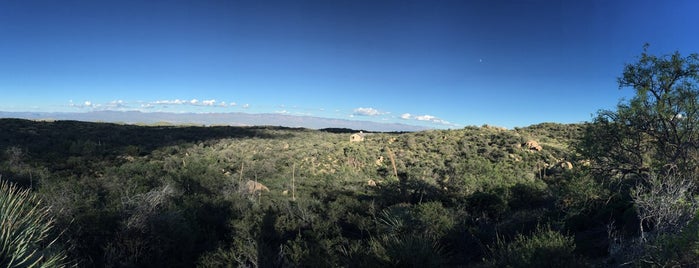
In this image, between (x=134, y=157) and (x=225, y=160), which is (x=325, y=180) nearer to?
(x=225, y=160)

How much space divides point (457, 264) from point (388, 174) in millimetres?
19911

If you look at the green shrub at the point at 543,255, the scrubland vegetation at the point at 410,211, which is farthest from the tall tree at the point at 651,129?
the green shrub at the point at 543,255

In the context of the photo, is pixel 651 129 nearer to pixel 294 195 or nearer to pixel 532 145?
pixel 294 195

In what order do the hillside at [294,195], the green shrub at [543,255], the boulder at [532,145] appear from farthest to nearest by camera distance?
the boulder at [532,145] → the hillside at [294,195] → the green shrub at [543,255]

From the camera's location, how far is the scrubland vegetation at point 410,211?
7785 mm

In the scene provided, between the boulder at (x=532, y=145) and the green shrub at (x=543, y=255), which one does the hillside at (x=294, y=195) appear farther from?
the green shrub at (x=543, y=255)

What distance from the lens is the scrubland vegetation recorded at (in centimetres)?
779

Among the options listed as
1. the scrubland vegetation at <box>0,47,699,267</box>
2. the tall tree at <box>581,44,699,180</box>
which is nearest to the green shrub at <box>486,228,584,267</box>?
the scrubland vegetation at <box>0,47,699,267</box>

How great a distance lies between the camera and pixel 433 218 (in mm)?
A: 14250

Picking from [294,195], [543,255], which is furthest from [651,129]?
[294,195]

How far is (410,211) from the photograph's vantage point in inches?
608

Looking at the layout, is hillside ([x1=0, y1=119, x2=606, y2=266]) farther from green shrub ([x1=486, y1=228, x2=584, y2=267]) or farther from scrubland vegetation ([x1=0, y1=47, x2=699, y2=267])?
green shrub ([x1=486, y1=228, x2=584, y2=267])

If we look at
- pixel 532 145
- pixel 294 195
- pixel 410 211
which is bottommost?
pixel 294 195

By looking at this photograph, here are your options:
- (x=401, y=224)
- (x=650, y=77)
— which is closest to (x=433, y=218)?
(x=401, y=224)
